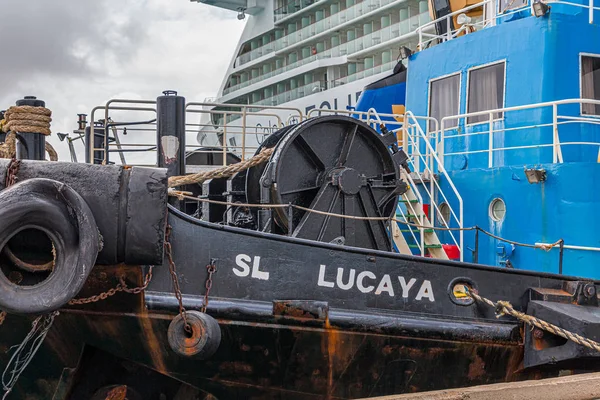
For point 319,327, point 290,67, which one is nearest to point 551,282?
point 319,327

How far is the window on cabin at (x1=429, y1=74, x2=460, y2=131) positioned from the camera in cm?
922

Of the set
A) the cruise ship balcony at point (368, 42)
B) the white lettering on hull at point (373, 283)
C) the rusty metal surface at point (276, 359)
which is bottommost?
the rusty metal surface at point (276, 359)

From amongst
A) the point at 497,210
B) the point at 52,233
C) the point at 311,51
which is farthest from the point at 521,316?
the point at 311,51

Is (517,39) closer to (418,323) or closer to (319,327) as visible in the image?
(418,323)

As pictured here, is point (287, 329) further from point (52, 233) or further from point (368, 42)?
point (368, 42)

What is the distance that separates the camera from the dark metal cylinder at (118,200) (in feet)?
13.3

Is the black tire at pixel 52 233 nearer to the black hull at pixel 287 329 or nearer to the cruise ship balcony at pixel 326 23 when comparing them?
the black hull at pixel 287 329

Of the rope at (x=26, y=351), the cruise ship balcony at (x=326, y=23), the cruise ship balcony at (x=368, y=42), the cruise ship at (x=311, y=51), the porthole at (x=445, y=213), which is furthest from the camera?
the cruise ship balcony at (x=326, y=23)

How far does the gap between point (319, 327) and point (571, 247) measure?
9.90 ft

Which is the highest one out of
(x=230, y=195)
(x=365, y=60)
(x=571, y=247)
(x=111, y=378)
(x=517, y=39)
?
(x=365, y=60)

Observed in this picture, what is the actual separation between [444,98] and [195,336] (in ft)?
20.3

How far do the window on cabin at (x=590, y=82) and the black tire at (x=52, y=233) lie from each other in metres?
6.26

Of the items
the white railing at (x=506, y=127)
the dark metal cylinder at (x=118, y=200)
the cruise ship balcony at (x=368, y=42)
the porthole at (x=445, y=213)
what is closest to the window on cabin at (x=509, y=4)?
the white railing at (x=506, y=127)

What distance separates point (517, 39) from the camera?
27.4ft
